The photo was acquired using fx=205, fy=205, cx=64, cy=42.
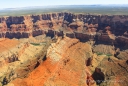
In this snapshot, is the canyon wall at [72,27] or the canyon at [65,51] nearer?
the canyon at [65,51]

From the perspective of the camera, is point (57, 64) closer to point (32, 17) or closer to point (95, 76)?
point (95, 76)

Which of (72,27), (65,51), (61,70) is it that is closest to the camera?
(61,70)

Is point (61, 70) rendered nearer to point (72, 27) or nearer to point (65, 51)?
point (65, 51)

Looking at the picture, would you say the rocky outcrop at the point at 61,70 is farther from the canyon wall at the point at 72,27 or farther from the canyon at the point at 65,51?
the canyon wall at the point at 72,27

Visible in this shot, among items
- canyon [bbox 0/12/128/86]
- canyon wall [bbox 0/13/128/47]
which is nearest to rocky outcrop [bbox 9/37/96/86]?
canyon [bbox 0/12/128/86]

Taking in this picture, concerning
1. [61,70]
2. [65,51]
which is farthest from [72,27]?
[61,70]

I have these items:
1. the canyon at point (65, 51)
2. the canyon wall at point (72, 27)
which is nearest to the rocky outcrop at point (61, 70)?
the canyon at point (65, 51)

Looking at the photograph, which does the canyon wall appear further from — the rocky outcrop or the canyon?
the rocky outcrop

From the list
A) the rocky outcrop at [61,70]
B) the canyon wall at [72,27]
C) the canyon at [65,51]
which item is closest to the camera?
the rocky outcrop at [61,70]
